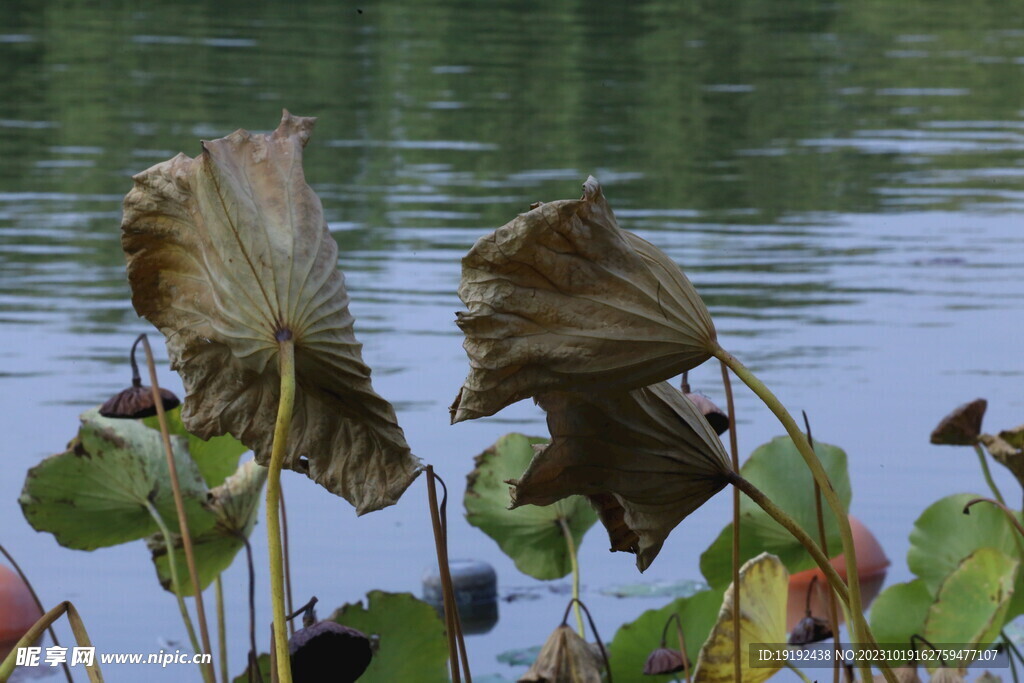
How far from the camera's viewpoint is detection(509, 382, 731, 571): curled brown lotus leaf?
951 millimetres

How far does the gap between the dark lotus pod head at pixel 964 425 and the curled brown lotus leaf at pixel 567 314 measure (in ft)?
2.90

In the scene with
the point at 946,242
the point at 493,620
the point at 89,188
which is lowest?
the point at 493,620

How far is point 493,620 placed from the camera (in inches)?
133

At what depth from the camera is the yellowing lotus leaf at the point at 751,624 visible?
156cm

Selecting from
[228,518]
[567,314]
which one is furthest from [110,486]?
[567,314]

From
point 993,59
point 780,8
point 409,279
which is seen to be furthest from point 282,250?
point 780,8

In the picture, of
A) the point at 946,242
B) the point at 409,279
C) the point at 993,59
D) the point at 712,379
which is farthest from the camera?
the point at 993,59

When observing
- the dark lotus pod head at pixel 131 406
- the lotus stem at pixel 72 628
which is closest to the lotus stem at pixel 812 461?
the lotus stem at pixel 72 628

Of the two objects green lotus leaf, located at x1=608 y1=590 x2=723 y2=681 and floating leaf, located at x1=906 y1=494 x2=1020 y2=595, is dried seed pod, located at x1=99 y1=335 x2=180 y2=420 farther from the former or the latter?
floating leaf, located at x1=906 y1=494 x2=1020 y2=595

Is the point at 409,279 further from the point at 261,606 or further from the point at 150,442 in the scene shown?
the point at 150,442

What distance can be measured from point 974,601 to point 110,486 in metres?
1.04

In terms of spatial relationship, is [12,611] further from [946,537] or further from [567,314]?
[567,314]

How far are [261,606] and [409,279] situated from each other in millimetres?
3476

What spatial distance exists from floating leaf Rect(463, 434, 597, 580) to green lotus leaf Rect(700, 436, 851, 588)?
0.71 feet
